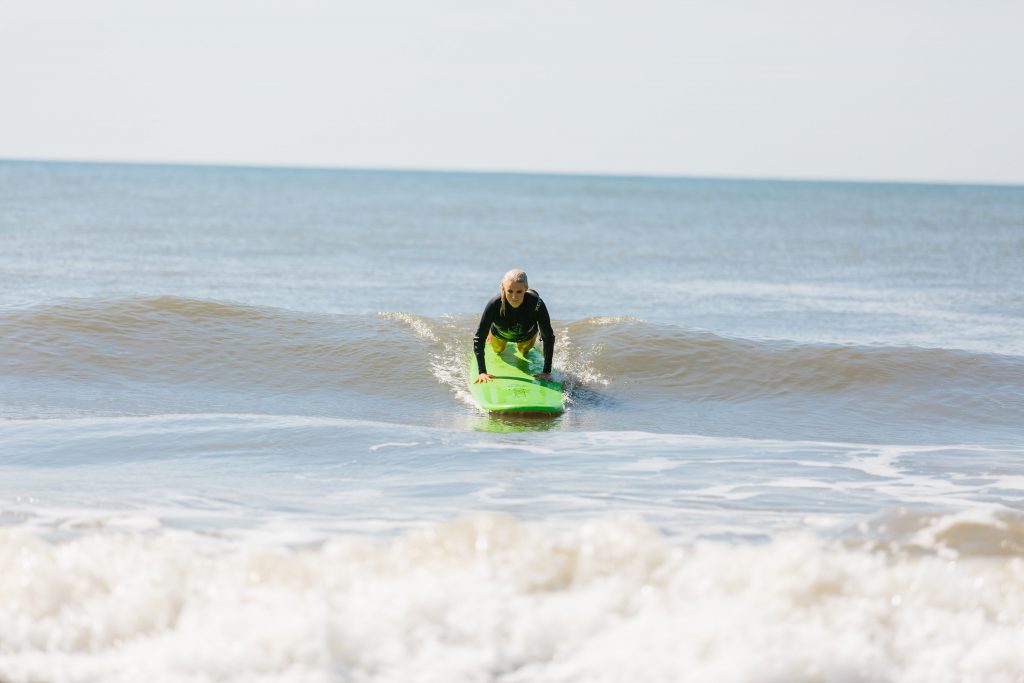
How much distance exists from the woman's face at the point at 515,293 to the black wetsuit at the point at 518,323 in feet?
0.24

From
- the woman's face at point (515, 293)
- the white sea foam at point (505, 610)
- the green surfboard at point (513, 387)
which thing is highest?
the woman's face at point (515, 293)

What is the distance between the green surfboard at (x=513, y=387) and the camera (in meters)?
11.2

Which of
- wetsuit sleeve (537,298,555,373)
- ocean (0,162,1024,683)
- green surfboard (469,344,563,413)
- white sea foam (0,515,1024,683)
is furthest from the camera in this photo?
wetsuit sleeve (537,298,555,373)

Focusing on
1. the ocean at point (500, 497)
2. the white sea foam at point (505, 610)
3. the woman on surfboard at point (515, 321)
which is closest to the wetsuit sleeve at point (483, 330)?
the woman on surfboard at point (515, 321)

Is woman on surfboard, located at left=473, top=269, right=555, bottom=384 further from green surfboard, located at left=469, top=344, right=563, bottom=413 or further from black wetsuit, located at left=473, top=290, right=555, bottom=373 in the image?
green surfboard, located at left=469, top=344, right=563, bottom=413

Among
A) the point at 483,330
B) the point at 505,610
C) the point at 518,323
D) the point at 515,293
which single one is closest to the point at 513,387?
the point at 483,330

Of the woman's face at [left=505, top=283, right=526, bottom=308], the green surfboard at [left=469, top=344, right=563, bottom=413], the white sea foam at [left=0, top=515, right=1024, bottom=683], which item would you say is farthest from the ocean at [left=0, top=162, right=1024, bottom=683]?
the woman's face at [left=505, top=283, right=526, bottom=308]

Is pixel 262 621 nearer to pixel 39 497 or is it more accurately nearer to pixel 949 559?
pixel 39 497

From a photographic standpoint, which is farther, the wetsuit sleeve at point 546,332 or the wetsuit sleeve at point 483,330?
the wetsuit sleeve at point 546,332

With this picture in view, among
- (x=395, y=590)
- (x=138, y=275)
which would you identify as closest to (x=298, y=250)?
(x=138, y=275)

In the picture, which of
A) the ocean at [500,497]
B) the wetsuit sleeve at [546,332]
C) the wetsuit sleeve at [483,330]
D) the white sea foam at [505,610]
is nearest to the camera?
the white sea foam at [505,610]

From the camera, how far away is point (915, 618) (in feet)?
18.1

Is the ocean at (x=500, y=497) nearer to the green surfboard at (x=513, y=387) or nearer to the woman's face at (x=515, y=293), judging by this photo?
the green surfboard at (x=513, y=387)

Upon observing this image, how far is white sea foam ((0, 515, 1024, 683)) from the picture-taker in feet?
16.9
